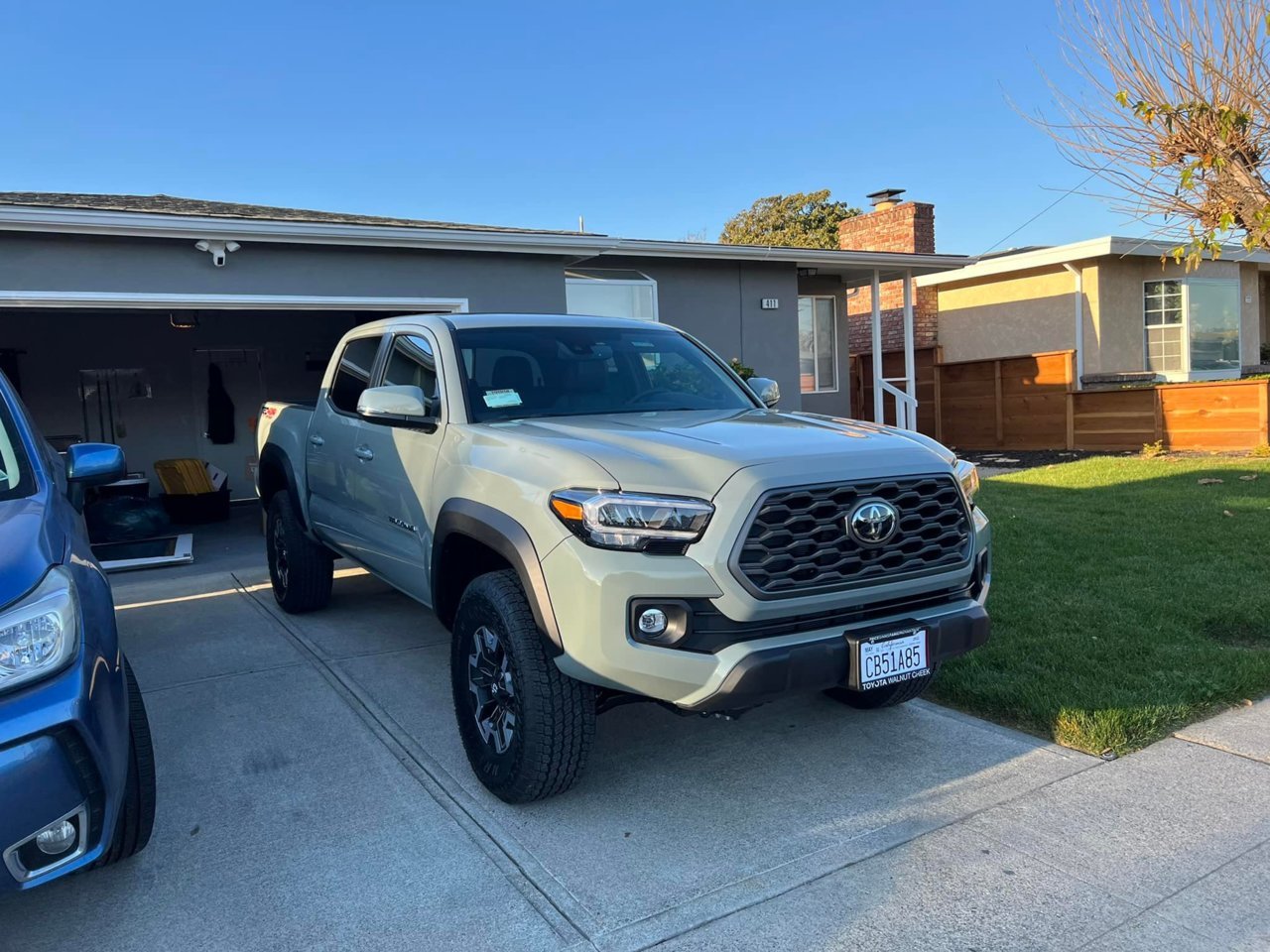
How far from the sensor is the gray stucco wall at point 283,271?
8.01 m

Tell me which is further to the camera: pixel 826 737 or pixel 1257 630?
pixel 1257 630

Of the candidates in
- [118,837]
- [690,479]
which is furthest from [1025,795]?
[118,837]

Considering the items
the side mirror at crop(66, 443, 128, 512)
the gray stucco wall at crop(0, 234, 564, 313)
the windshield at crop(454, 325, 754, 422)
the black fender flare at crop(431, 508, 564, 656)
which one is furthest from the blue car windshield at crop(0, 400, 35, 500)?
the gray stucco wall at crop(0, 234, 564, 313)

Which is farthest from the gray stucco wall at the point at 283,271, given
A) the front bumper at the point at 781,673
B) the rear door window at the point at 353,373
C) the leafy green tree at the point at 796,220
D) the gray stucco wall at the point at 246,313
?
the leafy green tree at the point at 796,220

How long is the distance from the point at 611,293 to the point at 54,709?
10447 mm

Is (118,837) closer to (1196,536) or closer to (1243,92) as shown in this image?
(1196,536)

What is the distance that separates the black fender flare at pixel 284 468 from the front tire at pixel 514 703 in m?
2.84

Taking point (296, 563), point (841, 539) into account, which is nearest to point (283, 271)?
point (296, 563)

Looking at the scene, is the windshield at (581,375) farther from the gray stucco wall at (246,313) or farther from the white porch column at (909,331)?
the white porch column at (909,331)

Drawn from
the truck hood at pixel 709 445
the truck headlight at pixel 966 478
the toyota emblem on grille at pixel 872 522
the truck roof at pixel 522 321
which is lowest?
the toyota emblem on grille at pixel 872 522

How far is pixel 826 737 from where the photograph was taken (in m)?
4.17

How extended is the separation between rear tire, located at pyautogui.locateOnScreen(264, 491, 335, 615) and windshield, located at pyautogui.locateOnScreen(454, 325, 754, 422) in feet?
7.72

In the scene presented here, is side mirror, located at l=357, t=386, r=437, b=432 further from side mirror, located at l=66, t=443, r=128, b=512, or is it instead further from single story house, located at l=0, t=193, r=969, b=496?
single story house, located at l=0, t=193, r=969, b=496

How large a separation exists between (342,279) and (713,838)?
763cm
